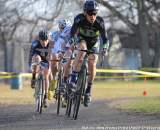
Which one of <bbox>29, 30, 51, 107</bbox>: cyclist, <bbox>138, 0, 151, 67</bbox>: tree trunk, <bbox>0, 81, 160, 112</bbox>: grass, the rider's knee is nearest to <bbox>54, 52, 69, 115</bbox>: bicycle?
<bbox>29, 30, 51, 107</bbox>: cyclist

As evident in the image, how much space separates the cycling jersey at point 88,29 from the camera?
12.7 metres

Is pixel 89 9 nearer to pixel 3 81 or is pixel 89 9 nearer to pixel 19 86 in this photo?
pixel 19 86

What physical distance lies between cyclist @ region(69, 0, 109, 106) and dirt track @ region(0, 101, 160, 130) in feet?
2.31

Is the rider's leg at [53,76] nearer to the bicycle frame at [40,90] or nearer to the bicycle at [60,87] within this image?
the bicycle frame at [40,90]

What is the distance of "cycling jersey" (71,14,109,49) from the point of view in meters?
12.7

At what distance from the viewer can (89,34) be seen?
42.0ft

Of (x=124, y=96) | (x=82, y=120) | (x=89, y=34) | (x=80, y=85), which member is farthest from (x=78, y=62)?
(x=124, y=96)

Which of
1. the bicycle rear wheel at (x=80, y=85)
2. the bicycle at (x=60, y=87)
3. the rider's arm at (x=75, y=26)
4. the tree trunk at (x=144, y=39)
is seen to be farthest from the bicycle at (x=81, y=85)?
the tree trunk at (x=144, y=39)

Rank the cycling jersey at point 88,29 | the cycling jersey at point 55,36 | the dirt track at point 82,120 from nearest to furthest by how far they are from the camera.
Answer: the dirt track at point 82,120 → the cycling jersey at point 88,29 → the cycling jersey at point 55,36

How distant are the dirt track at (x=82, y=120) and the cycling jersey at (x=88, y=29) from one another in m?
1.52

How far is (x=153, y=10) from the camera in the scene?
171ft

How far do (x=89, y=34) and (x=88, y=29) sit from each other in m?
0.10

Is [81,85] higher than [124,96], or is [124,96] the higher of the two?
[81,85]

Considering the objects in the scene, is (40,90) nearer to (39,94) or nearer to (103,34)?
(39,94)
